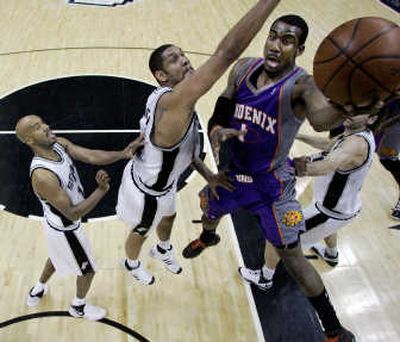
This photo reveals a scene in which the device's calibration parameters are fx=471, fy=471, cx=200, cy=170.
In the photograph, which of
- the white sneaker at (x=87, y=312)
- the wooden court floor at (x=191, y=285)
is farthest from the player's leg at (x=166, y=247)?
the white sneaker at (x=87, y=312)

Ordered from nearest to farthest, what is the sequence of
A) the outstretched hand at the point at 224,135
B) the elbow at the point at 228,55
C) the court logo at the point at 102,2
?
1. the elbow at the point at 228,55
2. the outstretched hand at the point at 224,135
3. the court logo at the point at 102,2

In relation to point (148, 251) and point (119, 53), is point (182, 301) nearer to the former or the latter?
point (148, 251)

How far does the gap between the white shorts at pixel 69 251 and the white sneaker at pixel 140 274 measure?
565mm

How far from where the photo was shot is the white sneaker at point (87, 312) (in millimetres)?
3756

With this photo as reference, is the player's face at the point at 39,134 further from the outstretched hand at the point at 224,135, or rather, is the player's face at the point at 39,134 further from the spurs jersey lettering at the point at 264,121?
the spurs jersey lettering at the point at 264,121

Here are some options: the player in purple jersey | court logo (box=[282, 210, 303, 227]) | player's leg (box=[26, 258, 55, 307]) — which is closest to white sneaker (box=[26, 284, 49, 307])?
player's leg (box=[26, 258, 55, 307])

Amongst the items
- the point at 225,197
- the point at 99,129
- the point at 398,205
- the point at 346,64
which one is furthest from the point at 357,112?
the point at 99,129

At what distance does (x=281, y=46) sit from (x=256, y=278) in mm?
2132

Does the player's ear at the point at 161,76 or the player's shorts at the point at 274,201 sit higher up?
the player's ear at the point at 161,76

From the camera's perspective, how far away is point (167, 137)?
3111 millimetres

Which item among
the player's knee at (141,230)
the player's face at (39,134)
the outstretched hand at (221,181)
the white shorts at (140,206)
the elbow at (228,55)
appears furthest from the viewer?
the player's knee at (141,230)

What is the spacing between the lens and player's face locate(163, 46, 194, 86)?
318cm

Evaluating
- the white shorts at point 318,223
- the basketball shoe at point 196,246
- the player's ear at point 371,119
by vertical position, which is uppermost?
the player's ear at point 371,119

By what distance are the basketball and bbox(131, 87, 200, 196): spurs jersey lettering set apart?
1.04m
